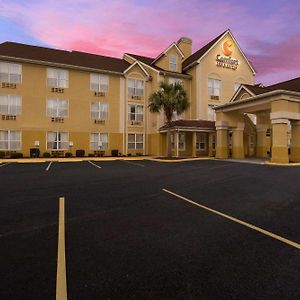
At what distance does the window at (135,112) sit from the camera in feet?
112

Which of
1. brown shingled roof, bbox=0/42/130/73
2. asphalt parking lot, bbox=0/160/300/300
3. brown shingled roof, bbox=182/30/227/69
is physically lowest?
asphalt parking lot, bbox=0/160/300/300

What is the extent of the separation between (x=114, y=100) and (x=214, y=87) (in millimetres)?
14516

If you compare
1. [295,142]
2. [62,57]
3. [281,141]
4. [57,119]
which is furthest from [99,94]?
[295,142]

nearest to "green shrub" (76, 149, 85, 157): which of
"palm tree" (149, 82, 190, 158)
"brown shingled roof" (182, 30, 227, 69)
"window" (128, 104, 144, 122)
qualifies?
"window" (128, 104, 144, 122)

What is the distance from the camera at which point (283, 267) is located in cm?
381

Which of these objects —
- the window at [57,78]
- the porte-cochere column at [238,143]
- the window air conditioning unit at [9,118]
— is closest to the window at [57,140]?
the window air conditioning unit at [9,118]

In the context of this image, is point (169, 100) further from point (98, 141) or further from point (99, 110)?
point (98, 141)

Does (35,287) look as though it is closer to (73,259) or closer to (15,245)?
(73,259)

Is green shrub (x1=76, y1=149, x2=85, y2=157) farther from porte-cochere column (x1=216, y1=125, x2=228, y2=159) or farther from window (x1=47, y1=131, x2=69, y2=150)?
porte-cochere column (x1=216, y1=125, x2=228, y2=159)

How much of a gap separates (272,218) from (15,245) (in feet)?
18.7

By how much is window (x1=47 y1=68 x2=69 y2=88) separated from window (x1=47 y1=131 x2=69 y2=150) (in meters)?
5.66

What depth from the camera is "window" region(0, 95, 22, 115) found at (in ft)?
92.2

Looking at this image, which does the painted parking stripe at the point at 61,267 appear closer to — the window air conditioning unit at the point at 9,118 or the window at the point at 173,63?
the window air conditioning unit at the point at 9,118

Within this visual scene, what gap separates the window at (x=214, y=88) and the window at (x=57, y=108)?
1957 centimetres
